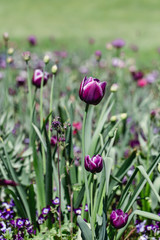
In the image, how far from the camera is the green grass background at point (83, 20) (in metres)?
12.6

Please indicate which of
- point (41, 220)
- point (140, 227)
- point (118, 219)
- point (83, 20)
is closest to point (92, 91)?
point (118, 219)

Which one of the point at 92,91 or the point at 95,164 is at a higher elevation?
the point at 92,91

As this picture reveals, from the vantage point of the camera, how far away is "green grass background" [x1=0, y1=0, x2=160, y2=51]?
41.5ft

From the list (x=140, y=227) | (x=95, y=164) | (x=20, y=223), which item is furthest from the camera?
(x=140, y=227)

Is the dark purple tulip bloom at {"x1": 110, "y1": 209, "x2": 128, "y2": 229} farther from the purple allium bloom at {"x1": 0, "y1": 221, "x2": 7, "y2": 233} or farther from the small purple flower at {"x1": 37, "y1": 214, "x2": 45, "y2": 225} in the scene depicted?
the purple allium bloom at {"x1": 0, "y1": 221, "x2": 7, "y2": 233}

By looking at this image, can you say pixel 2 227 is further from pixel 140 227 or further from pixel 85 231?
pixel 140 227

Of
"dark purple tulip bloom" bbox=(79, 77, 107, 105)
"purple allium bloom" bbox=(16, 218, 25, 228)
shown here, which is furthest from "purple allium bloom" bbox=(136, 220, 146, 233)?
"dark purple tulip bloom" bbox=(79, 77, 107, 105)

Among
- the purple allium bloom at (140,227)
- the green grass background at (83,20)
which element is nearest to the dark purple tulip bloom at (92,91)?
the purple allium bloom at (140,227)

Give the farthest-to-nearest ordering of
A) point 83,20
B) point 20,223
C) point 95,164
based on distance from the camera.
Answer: point 83,20 < point 20,223 < point 95,164

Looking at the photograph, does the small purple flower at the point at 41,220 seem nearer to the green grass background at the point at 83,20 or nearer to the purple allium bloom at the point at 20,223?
the purple allium bloom at the point at 20,223

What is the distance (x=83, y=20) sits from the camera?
1576 centimetres

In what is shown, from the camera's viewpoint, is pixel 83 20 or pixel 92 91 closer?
pixel 92 91

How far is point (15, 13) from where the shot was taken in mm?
16297

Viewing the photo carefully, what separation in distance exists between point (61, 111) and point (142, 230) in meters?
0.73
